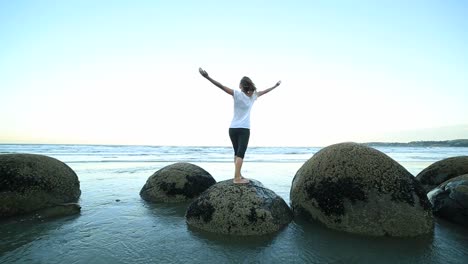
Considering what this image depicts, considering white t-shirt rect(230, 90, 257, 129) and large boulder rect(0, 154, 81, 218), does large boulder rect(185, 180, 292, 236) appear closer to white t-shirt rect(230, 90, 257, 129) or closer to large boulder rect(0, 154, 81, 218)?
white t-shirt rect(230, 90, 257, 129)

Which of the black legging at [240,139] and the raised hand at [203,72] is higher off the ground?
the raised hand at [203,72]

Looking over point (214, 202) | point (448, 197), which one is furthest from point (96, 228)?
point (448, 197)

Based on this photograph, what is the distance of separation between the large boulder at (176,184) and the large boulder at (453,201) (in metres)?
5.09

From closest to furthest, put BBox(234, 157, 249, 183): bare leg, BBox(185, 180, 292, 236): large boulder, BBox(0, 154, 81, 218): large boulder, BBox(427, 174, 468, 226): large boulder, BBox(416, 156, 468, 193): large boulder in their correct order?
BBox(185, 180, 292, 236): large boulder < BBox(427, 174, 468, 226): large boulder < BBox(234, 157, 249, 183): bare leg < BBox(0, 154, 81, 218): large boulder < BBox(416, 156, 468, 193): large boulder

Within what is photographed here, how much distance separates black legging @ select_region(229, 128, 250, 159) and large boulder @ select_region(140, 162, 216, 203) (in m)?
2.44

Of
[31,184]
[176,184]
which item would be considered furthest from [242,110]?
[31,184]

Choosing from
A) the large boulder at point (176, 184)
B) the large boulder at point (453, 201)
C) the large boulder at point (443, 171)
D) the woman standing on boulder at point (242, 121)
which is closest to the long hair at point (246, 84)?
the woman standing on boulder at point (242, 121)

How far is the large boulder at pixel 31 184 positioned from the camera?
242 inches

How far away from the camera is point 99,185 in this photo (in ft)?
32.6

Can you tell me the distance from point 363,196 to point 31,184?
6.67 m

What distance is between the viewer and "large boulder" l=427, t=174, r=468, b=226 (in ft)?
17.8

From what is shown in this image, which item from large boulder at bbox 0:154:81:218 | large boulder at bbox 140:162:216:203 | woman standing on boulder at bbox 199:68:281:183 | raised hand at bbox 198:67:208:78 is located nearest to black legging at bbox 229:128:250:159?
woman standing on boulder at bbox 199:68:281:183

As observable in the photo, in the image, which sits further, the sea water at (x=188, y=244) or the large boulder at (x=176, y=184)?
the large boulder at (x=176, y=184)

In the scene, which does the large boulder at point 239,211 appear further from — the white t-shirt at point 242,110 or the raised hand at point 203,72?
the raised hand at point 203,72
